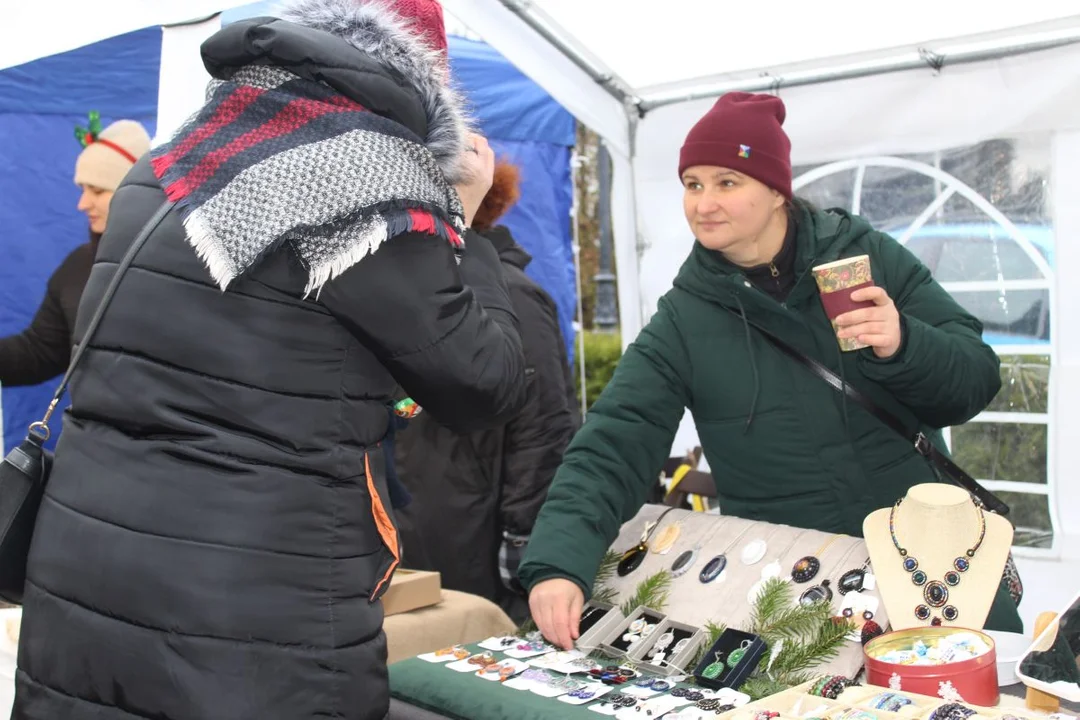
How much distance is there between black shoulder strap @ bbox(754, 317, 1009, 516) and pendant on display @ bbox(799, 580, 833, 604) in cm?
46

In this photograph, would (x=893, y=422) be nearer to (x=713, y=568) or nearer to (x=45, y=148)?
(x=713, y=568)

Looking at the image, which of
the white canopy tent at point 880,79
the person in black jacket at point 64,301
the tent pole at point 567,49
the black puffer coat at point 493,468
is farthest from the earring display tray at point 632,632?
the person in black jacket at point 64,301

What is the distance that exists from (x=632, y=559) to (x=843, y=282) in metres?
0.66

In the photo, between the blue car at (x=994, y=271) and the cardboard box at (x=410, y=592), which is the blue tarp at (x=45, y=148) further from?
the cardboard box at (x=410, y=592)

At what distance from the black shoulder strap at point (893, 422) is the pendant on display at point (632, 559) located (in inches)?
19.2

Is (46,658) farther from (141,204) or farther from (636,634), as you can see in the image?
(636,634)


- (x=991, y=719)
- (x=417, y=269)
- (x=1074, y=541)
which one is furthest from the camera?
(x=1074, y=541)

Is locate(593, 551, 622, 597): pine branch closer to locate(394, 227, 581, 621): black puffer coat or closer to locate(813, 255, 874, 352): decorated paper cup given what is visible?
locate(813, 255, 874, 352): decorated paper cup

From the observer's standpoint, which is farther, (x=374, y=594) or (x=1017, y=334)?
(x=1017, y=334)

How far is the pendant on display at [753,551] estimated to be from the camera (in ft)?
5.89

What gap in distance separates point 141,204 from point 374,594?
615 mm

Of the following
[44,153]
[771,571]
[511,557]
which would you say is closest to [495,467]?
[511,557]

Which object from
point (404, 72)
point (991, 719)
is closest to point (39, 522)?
point (404, 72)

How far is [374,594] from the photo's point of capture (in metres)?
1.42
